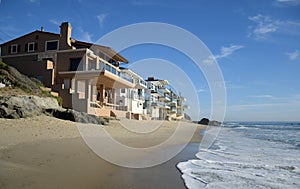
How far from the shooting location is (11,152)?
5957mm

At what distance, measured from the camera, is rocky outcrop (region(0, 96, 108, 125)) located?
Result: 1073 cm

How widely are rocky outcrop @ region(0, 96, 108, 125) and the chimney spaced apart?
11.0 metres

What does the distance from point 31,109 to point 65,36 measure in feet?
48.4

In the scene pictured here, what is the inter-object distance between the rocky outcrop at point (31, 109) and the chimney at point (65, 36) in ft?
36.0

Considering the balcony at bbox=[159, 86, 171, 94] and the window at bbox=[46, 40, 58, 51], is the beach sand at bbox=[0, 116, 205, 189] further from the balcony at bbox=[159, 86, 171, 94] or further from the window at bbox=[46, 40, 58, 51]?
the balcony at bbox=[159, 86, 171, 94]

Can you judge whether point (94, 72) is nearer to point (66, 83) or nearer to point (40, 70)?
point (66, 83)

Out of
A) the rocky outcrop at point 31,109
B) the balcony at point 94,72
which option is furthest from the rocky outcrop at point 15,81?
the balcony at point 94,72

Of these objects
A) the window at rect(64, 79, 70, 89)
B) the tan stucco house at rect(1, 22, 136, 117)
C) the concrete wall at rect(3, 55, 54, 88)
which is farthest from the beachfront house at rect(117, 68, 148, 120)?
the concrete wall at rect(3, 55, 54, 88)

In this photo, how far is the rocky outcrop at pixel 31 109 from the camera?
10.7 meters

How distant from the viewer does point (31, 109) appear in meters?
12.0

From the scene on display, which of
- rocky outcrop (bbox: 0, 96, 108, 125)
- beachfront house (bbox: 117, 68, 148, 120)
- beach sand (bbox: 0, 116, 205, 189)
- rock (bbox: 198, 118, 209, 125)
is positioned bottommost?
rock (bbox: 198, 118, 209, 125)

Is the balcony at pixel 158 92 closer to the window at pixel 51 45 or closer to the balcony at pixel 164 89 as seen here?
the balcony at pixel 164 89

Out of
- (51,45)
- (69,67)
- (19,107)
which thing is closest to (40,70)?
(69,67)

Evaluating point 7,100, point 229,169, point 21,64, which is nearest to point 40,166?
point 229,169
